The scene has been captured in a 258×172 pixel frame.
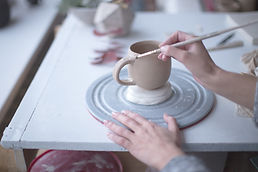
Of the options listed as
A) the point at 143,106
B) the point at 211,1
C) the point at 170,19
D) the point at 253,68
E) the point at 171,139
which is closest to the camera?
the point at 171,139

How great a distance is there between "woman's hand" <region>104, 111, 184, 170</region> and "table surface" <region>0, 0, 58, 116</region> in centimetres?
36

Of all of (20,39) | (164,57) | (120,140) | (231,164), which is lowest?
(231,164)

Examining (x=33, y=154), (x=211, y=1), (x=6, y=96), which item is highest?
(x=6, y=96)

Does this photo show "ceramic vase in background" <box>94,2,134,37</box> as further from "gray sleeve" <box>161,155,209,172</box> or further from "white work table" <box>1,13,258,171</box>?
"gray sleeve" <box>161,155,209,172</box>

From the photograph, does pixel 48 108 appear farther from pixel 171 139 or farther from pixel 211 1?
pixel 211 1

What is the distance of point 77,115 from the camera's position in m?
0.77

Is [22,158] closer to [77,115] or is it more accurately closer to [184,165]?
[77,115]

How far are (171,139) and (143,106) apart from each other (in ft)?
0.46

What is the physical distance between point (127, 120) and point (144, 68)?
12 centimetres

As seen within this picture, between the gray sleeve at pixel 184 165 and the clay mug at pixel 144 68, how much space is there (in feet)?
0.70

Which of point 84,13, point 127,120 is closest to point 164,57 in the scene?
point 127,120

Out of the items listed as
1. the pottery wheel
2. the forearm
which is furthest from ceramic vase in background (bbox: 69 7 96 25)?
the forearm

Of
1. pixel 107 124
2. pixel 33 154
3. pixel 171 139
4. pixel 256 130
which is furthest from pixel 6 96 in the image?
pixel 256 130

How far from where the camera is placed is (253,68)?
0.88 m
